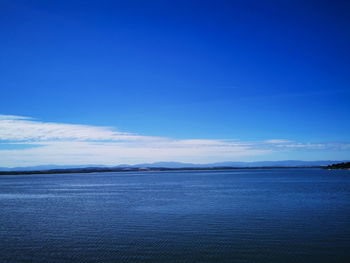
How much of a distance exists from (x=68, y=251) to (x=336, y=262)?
16.9m

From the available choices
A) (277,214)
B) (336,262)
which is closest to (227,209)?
(277,214)

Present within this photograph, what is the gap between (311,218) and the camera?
31406mm

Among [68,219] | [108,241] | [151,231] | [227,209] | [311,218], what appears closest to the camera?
[108,241]

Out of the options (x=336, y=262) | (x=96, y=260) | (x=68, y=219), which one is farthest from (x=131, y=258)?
(x=68, y=219)

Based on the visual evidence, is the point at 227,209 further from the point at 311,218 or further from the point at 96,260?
the point at 96,260

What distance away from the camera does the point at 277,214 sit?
34281 millimetres

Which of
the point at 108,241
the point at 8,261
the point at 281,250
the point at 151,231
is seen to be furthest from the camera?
the point at 151,231

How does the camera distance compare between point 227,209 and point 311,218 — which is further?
point 227,209

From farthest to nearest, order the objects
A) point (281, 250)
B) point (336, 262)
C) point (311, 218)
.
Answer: point (311, 218) → point (281, 250) → point (336, 262)

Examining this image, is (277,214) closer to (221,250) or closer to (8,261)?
(221,250)

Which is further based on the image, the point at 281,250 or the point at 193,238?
the point at 193,238

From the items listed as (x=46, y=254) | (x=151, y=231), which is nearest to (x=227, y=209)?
(x=151, y=231)

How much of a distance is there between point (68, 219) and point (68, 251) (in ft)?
45.1

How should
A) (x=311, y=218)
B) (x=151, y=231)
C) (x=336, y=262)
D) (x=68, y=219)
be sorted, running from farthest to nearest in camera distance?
1. (x=68, y=219)
2. (x=311, y=218)
3. (x=151, y=231)
4. (x=336, y=262)
